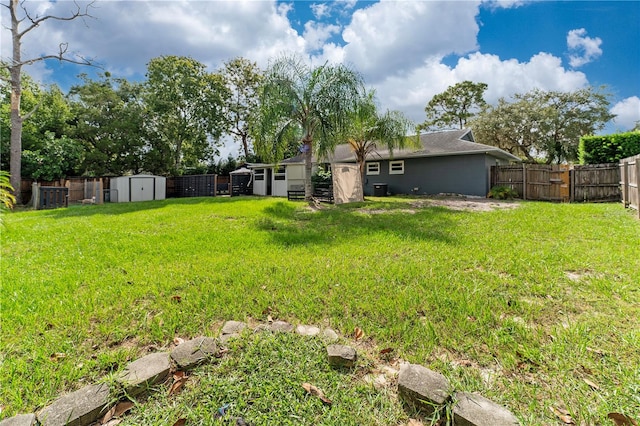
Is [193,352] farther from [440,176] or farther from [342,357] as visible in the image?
[440,176]

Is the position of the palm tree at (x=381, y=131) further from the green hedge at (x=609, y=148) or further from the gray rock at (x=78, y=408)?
the gray rock at (x=78, y=408)

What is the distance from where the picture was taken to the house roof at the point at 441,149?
1422 centimetres

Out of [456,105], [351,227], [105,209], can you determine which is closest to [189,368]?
[351,227]

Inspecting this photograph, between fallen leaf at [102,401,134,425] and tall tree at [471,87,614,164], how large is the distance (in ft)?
91.5

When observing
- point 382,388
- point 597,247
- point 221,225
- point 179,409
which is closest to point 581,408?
point 382,388

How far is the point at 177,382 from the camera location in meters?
1.66

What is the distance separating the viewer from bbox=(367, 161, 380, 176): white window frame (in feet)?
58.2

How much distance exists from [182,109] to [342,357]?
27.3 meters

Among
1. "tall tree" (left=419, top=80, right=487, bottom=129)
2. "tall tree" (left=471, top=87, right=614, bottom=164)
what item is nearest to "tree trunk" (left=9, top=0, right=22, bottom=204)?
"tall tree" (left=471, top=87, right=614, bottom=164)

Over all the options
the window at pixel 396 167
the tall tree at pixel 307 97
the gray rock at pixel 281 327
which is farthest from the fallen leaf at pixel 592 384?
the window at pixel 396 167

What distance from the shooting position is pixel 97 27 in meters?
12.1

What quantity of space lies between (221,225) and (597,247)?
22.4 feet

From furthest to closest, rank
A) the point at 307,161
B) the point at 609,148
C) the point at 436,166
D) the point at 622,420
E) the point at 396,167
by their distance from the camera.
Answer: the point at 396,167
the point at 436,166
the point at 609,148
the point at 307,161
the point at 622,420

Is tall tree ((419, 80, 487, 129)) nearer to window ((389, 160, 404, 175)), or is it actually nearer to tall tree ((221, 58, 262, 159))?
window ((389, 160, 404, 175))
